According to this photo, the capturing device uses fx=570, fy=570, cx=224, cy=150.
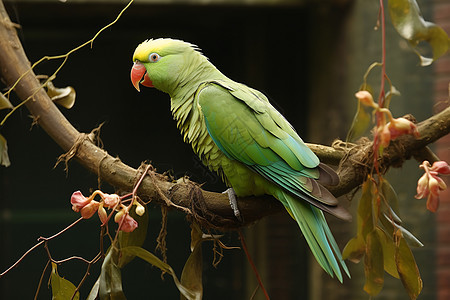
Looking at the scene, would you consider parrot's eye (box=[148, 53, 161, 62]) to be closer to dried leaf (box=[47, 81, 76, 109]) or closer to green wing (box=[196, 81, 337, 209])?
green wing (box=[196, 81, 337, 209])

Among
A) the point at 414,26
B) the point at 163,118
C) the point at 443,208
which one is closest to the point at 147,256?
the point at 414,26

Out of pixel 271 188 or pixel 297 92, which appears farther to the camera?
pixel 297 92

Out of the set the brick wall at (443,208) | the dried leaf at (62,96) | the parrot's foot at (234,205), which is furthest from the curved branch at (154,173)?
the brick wall at (443,208)

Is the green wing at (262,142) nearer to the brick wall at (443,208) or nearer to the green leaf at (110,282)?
the green leaf at (110,282)

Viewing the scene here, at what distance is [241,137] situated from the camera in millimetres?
1116

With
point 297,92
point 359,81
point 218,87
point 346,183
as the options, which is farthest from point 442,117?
point 297,92

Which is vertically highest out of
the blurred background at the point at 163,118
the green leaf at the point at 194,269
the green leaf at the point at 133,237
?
the green leaf at the point at 133,237

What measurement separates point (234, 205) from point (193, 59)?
1.09 feet

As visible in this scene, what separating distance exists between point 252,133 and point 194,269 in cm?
28

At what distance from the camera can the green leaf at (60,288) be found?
39.1 inches

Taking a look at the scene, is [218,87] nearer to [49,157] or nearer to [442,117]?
[442,117]

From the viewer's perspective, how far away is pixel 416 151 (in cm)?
103

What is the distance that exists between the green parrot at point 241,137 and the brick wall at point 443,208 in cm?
102

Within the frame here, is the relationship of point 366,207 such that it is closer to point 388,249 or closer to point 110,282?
point 388,249
